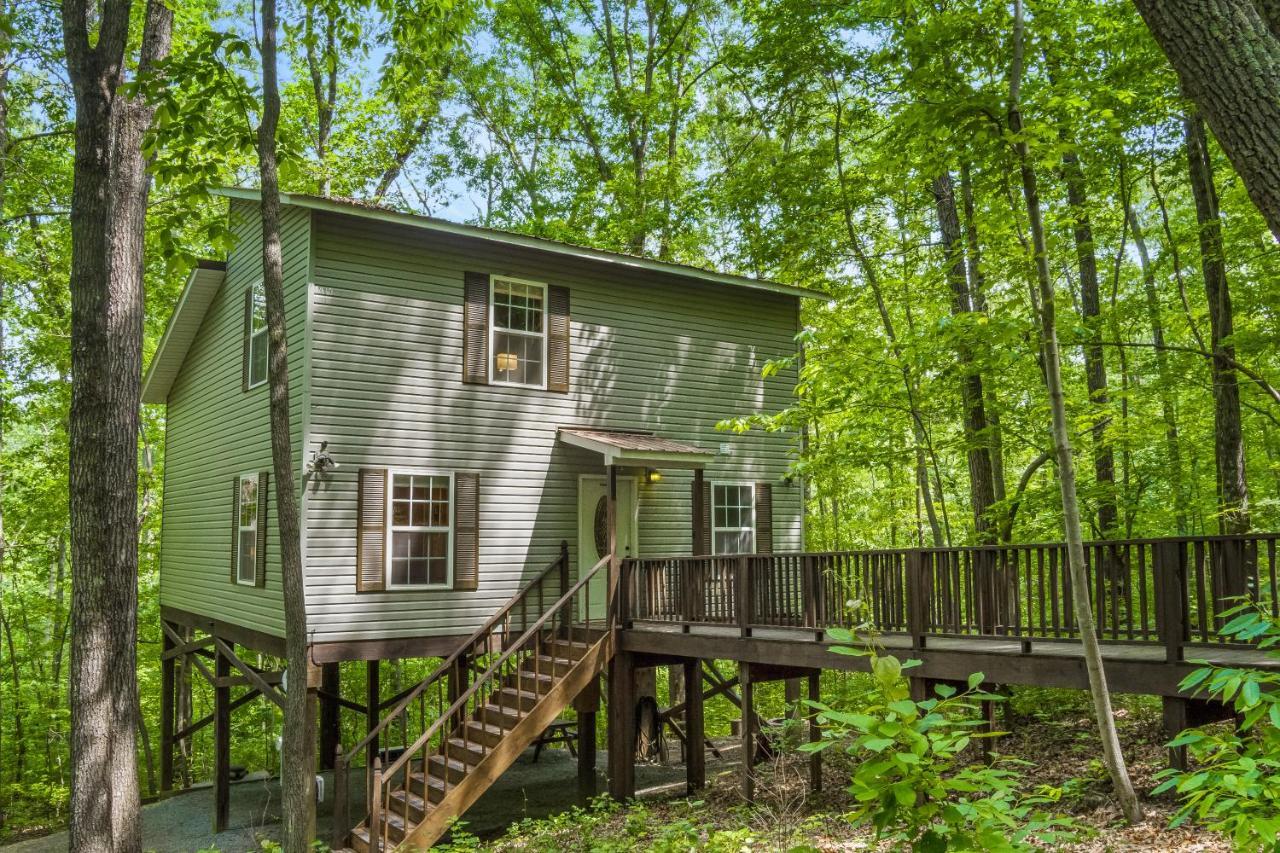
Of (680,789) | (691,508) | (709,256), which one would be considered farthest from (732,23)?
(680,789)

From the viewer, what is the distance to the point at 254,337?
13.0 meters

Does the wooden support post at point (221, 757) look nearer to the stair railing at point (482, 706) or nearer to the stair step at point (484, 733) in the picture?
the stair railing at point (482, 706)

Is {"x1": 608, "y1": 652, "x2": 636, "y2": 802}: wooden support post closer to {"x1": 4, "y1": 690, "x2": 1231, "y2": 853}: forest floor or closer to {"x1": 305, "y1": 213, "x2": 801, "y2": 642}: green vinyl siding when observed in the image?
{"x1": 4, "y1": 690, "x2": 1231, "y2": 853}: forest floor

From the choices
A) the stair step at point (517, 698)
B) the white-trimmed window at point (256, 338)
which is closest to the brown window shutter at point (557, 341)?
the white-trimmed window at point (256, 338)

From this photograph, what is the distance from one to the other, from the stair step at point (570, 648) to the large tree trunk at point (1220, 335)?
7.85m

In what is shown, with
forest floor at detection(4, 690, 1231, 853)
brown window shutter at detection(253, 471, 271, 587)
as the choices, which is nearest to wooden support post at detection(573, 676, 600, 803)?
forest floor at detection(4, 690, 1231, 853)

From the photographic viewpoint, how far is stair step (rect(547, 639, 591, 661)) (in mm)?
11727

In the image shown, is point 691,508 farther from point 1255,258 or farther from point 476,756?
point 1255,258

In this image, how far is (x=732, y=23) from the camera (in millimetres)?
24312

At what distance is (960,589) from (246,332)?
10.4 meters

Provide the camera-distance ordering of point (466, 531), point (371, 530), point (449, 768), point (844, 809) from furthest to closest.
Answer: point (466, 531), point (371, 530), point (449, 768), point (844, 809)

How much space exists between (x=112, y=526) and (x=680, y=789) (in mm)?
7741

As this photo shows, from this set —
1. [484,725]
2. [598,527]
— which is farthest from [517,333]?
[484,725]

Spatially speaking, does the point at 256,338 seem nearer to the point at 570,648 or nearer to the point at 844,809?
the point at 570,648
